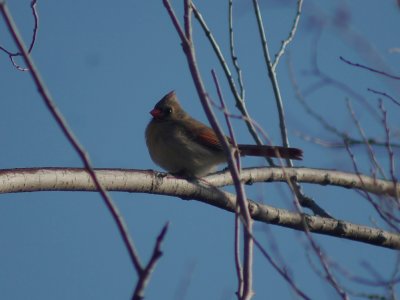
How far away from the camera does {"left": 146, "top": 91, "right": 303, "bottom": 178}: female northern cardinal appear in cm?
652

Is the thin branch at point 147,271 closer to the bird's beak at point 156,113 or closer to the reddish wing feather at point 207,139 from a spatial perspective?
the reddish wing feather at point 207,139

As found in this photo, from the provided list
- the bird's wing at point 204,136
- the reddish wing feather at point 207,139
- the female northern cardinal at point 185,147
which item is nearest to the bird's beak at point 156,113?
the female northern cardinal at point 185,147

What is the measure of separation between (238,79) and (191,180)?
0.97 meters

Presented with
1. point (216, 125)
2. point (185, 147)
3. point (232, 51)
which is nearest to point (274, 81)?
point (232, 51)

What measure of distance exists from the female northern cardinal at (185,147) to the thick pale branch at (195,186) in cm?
102

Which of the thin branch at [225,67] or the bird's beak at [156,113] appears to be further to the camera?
the bird's beak at [156,113]

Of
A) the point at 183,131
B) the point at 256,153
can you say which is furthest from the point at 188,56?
the point at 183,131

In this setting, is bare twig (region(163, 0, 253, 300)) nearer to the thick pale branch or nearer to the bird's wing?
the thick pale branch

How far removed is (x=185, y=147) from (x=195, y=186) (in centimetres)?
206

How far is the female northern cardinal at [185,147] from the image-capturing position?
6.52 meters

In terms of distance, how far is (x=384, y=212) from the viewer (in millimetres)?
3131

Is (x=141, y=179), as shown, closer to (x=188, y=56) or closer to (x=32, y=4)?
(x=32, y=4)

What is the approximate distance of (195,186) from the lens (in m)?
4.57

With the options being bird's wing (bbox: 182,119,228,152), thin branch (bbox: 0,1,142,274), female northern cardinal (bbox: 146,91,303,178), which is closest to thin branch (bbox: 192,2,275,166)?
female northern cardinal (bbox: 146,91,303,178)
